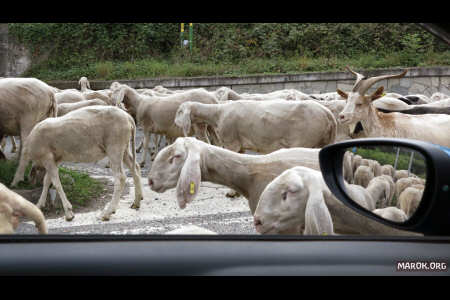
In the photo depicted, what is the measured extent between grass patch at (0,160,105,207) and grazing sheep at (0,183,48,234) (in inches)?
9.7

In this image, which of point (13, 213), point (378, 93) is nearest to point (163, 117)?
point (378, 93)

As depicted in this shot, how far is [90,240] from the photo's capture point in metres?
1.20

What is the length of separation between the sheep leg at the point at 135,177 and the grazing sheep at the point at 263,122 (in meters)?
1.02

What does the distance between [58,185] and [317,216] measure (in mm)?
1197

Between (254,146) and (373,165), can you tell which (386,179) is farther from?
(254,146)

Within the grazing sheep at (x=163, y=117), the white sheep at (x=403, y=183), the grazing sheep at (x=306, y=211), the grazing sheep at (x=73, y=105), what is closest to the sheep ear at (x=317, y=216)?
the grazing sheep at (x=306, y=211)

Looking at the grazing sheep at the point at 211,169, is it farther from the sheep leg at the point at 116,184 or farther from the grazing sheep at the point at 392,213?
the grazing sheep at the point at 392,213

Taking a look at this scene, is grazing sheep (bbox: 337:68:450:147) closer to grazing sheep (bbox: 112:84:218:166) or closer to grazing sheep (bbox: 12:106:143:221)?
grazing sheep (bbox: 12:106:143:221)

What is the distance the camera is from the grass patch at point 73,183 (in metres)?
1.75

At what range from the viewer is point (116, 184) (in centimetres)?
222

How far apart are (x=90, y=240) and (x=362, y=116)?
1641 mm
